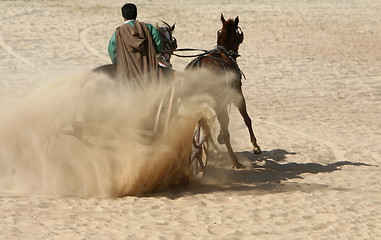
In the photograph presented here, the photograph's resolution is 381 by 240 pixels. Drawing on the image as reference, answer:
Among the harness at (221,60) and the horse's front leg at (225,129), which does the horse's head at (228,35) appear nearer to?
the harness at (221,60)

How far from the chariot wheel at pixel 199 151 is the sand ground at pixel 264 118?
0.28m

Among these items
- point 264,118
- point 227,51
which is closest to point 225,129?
point 227,51

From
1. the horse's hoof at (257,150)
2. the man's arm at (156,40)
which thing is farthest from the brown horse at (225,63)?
the man's arm at (156,40)

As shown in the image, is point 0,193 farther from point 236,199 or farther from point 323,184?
point 323,184

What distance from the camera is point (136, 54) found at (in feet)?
30.7

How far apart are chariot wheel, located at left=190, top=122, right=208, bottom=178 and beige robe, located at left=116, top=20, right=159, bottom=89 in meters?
1.05

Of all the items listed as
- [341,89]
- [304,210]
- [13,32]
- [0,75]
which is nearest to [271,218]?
[304,210]

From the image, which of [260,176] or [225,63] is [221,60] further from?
[260,176]

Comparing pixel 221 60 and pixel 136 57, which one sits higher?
pixel 136 57

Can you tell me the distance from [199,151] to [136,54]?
4.84ft

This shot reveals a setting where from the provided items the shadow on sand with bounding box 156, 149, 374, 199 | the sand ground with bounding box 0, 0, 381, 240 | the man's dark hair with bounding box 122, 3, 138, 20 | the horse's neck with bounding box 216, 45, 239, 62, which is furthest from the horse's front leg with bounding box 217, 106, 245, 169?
the man's dark hair with bounding box 122, 3, 138, 20

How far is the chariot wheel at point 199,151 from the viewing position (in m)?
9.95

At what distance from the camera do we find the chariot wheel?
9.95 m

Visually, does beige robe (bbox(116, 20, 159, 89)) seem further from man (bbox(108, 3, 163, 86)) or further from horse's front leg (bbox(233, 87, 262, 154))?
horse's front leg (bbox(233, 87, 262, 154))
